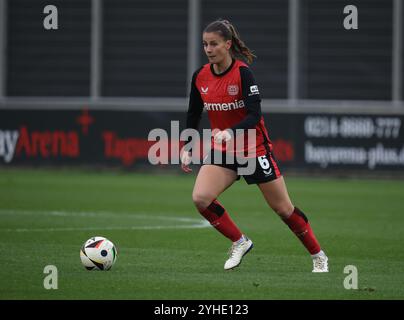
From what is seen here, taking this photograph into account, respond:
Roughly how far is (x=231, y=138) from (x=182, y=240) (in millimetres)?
3435

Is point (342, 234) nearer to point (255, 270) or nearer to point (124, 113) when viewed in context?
point (255, 270)

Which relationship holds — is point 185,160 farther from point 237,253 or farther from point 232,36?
point 232,36

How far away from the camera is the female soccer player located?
992 centimetres

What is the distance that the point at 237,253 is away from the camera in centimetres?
1027

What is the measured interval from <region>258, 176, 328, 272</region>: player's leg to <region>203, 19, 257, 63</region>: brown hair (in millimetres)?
1252

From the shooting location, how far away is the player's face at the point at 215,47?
391 inches

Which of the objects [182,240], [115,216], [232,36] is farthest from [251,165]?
[115,216]

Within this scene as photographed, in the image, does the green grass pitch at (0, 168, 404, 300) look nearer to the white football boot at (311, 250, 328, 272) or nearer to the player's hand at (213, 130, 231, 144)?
the white football boot at (311, 250, 328, 272)

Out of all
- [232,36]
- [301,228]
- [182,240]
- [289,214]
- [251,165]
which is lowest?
[182,240]

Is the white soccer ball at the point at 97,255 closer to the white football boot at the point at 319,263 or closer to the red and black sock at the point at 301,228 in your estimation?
the red and black sock at the point at 301,228

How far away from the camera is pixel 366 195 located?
20562 mm

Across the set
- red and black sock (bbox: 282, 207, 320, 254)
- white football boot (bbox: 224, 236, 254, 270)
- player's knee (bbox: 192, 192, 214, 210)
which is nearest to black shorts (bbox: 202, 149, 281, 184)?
player's knee (bbox: 192, 192, 214, 210)

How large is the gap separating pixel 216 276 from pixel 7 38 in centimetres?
2105

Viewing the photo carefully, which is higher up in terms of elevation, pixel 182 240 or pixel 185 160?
pixel 185 160
